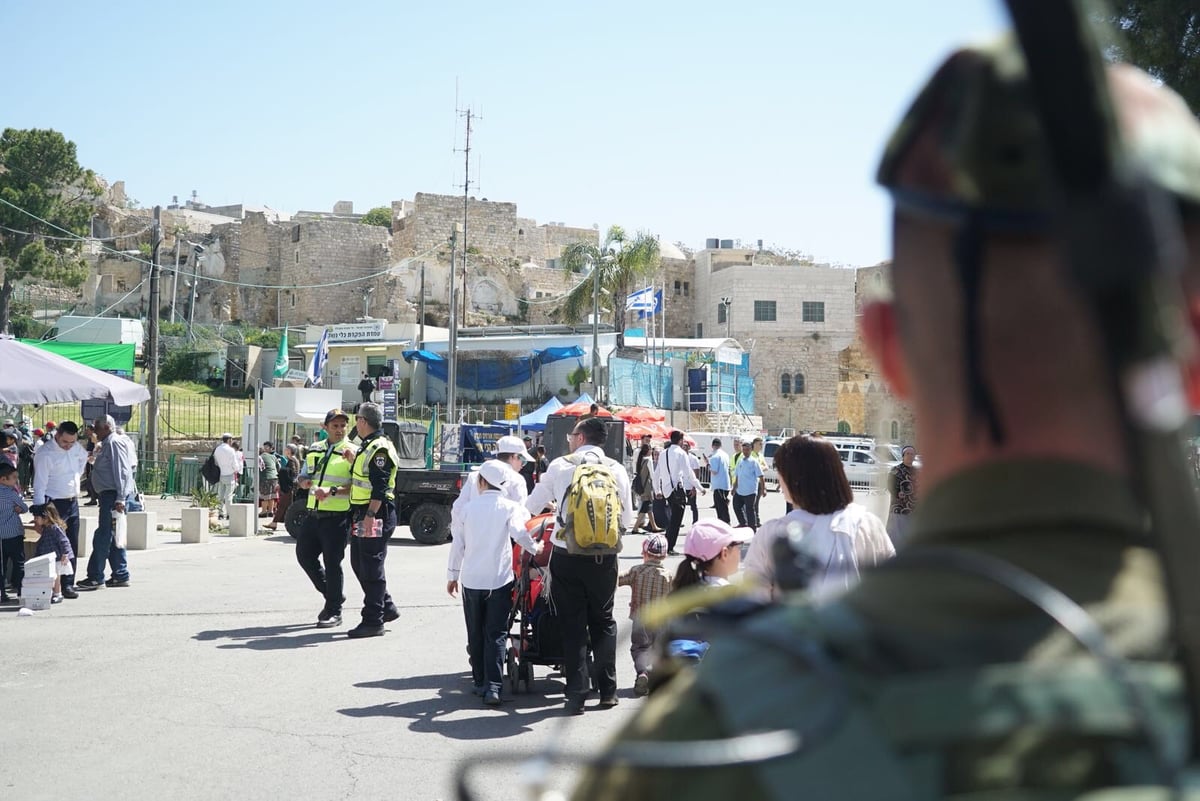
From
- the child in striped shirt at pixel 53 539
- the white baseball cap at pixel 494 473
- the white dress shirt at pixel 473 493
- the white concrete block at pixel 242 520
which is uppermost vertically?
the white baseball cap at pixel 494 473

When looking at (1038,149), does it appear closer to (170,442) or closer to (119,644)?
(119,644)

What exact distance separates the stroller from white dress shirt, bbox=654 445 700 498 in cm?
873

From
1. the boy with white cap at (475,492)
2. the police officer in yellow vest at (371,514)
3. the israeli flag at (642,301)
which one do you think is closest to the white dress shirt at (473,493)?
the boy with white cap at (475,492)

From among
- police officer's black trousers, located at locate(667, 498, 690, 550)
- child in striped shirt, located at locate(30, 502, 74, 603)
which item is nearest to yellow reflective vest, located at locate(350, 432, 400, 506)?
child in striped shirt, located at locate(30, 502, 74, 603)

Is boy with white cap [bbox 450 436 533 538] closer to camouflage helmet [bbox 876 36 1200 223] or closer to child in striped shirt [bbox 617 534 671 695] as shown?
child in striped shirt [bbox 617 534 671 695]

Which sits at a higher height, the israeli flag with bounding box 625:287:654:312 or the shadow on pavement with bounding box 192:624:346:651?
the israeli flag with bounding box 625:287:654:312

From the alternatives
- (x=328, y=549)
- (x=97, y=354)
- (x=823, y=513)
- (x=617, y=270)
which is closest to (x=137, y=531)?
(x=97, y=354)

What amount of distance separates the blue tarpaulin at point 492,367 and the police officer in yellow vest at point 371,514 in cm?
3450

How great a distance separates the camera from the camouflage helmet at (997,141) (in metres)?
0.92

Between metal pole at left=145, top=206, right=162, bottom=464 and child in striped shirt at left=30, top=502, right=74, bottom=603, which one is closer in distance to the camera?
child in striped shirt at left=30, top=502, right=74, bottom=603

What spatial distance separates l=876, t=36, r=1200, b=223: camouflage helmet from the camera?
3.01ft

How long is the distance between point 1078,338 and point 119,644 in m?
9.91

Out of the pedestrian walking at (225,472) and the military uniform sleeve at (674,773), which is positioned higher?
the military uniform sleeve at (674,773)

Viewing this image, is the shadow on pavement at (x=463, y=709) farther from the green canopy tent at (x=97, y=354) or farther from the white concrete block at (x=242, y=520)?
the green canopy tent at (x=97, y=354)
